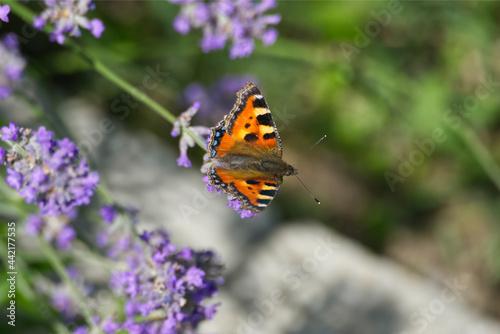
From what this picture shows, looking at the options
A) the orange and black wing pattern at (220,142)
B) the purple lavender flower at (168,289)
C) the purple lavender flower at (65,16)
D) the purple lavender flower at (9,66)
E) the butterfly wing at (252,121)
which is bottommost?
the purple lavender flower at (168,289)

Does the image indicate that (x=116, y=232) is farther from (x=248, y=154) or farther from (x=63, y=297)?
(x=248, y=154)

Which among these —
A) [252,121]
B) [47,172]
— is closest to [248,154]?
[252,121]

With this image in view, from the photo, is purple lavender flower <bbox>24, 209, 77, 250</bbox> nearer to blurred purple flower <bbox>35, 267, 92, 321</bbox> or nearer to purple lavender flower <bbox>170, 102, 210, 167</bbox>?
blurred purple flower <bbox>35, 267, 92, 321</bbox>

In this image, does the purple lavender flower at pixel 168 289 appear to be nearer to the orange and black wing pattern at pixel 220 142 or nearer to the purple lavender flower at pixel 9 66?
the orange and black wing pattern at pixel 220 142

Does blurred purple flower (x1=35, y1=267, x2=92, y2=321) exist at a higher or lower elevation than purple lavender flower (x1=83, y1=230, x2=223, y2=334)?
higher

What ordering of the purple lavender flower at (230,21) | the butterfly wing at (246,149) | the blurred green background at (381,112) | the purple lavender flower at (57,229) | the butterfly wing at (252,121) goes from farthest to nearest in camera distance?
1. the blurred green background at (381,112)
2. the purple lavender flower at (57,229)
3. the purple lavender flower at (230,21)
4. the butterfly wing at (252,121)
5. the butterfly wing at (246,149)

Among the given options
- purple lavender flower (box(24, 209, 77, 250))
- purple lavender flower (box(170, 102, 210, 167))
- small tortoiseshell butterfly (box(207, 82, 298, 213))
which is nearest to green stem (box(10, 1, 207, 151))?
purple lavender flower (box(170, 102, 210, 167))

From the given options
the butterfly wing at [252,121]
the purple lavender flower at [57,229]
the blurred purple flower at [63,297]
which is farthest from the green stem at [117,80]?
the blurred purple flower at [63,297]

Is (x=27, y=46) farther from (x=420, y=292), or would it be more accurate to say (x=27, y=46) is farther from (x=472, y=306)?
(x=472, y=306)

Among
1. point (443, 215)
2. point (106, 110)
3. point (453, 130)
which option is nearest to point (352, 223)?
point (443, 215)
